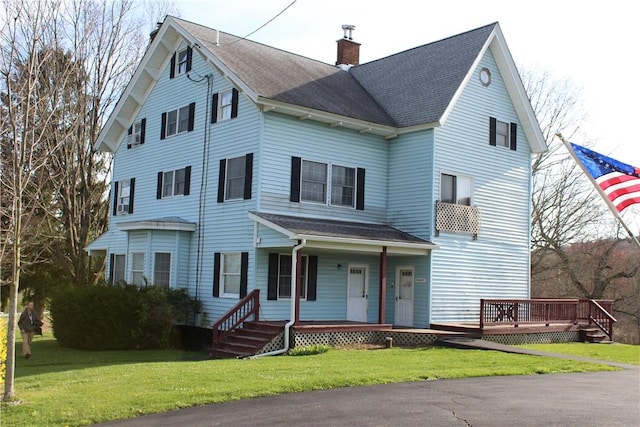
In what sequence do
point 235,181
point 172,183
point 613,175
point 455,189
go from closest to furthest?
1. point 613,175
2. point 235,181
3. point 455,189
4. point 172,183

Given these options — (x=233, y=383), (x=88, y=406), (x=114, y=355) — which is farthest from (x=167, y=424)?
(x=114, y=355)

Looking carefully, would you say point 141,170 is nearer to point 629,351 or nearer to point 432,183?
point 432,183

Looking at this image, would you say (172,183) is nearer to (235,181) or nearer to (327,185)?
(235,181)

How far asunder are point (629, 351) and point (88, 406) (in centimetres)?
1649

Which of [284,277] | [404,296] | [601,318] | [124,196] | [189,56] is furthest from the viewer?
[124,196]

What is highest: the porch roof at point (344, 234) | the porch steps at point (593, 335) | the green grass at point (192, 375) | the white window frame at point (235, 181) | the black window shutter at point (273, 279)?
the white window frame at point (235, 181)

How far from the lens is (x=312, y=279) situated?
70.9ft

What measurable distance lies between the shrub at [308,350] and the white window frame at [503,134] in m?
11.2

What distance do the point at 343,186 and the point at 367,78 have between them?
22.6 feet

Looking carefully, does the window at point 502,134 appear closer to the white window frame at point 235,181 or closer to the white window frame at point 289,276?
the white window frame at point 289,276

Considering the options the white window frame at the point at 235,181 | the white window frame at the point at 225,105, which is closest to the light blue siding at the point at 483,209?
the white window frame at the point at 235,181

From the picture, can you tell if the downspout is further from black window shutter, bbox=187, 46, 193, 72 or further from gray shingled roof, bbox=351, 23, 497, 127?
black window shutter, bbox=187, 46, 193, 72

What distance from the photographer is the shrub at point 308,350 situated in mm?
18141

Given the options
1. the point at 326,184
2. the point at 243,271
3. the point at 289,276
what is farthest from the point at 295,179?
the point at 243,271
